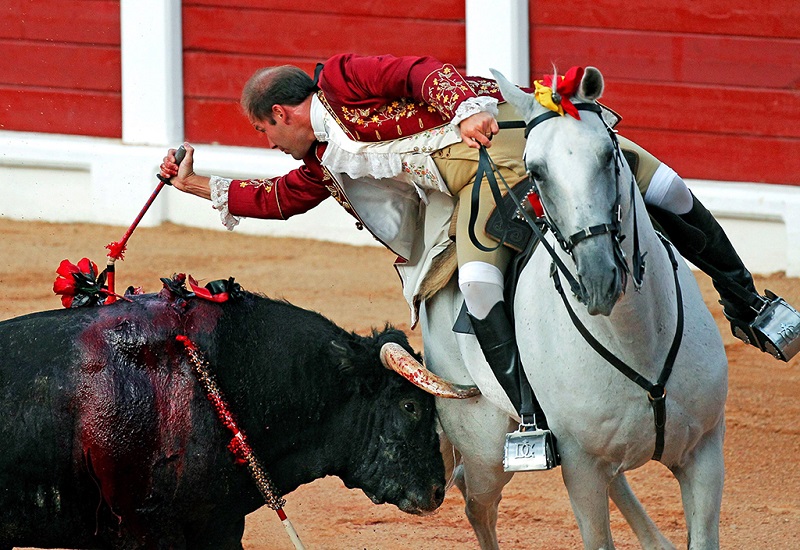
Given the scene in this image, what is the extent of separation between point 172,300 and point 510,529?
70.6 inches

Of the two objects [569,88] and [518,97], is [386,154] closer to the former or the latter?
[518,97]

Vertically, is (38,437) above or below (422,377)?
below

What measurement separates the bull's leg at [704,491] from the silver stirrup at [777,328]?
52 centimetres

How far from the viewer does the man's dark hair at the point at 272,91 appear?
4250mm

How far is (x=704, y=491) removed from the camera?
12.5 feet

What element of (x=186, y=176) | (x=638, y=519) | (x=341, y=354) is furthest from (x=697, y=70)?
(x=341, y=354)

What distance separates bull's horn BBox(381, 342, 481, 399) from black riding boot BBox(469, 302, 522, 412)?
0.25 m

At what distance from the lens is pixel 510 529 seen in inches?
211

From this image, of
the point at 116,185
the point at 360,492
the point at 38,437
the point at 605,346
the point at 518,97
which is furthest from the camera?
the point at 116,185

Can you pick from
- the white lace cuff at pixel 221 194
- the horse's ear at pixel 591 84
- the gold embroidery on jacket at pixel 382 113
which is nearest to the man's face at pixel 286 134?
the gold embroidery on jacket at pixel 382 113

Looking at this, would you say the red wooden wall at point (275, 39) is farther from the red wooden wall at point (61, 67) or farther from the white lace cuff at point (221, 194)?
the white lace cuff at point (221, 194)

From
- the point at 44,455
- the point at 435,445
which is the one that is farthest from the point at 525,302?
the point at 44,455

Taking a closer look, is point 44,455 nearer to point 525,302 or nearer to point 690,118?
point 525,302

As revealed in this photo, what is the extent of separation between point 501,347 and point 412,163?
66cm
